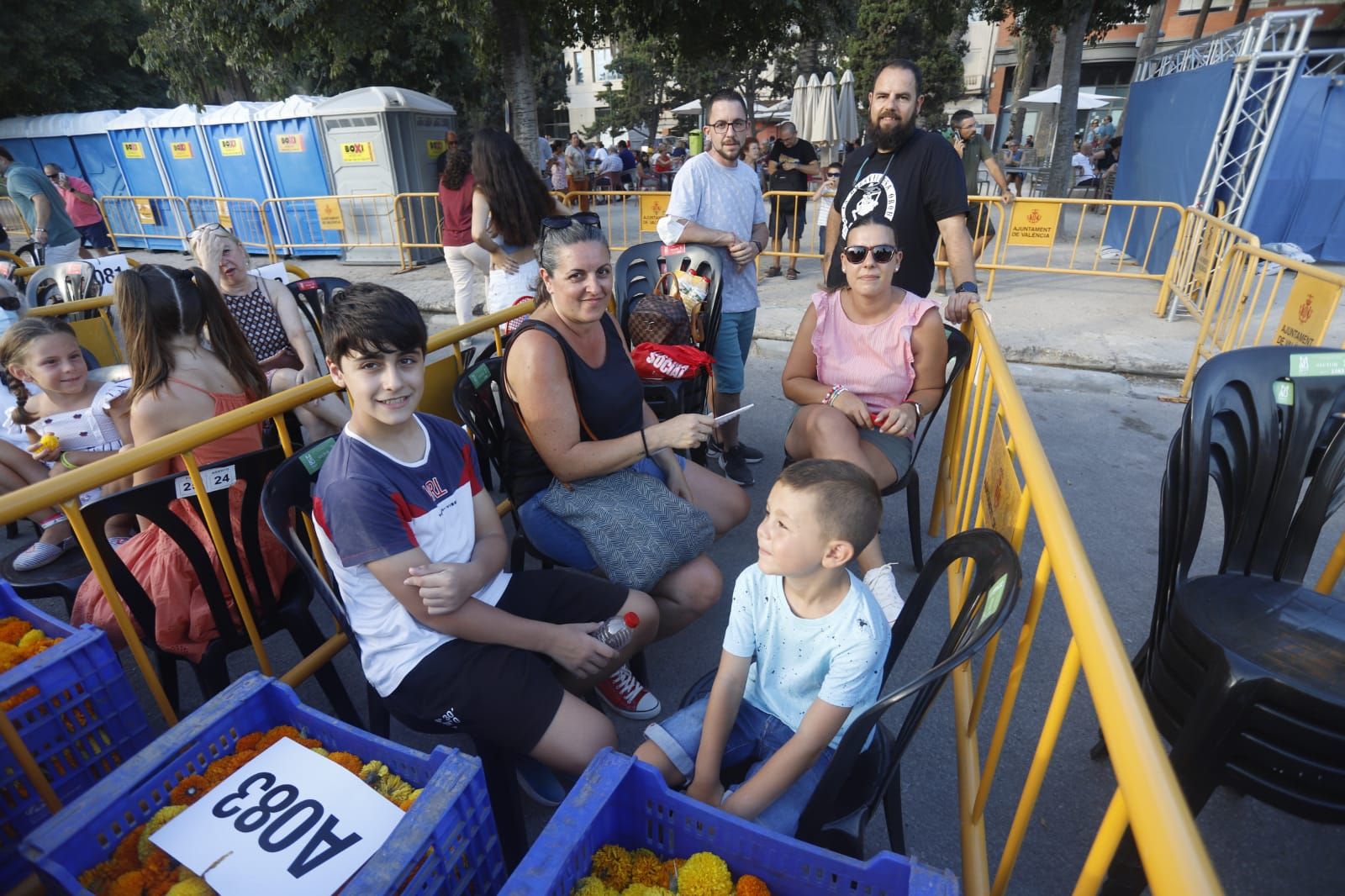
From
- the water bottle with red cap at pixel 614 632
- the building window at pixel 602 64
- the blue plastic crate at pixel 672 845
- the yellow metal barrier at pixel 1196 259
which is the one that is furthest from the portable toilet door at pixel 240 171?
the building window at pixel 602 64

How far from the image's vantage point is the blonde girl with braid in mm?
2893

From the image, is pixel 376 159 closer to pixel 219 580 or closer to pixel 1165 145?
pixel 219 580

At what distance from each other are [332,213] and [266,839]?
12.4 m

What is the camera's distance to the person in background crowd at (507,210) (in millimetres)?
4016

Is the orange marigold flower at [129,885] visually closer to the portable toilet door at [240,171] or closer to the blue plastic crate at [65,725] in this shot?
the blue plastic crate at [65,725]

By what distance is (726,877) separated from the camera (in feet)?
4.11

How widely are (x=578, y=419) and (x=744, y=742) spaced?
4.12ft

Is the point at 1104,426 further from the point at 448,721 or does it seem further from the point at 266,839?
the point at 266,839

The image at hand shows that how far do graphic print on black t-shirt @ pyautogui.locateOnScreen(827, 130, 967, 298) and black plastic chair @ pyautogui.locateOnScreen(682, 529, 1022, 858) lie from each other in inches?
88.0

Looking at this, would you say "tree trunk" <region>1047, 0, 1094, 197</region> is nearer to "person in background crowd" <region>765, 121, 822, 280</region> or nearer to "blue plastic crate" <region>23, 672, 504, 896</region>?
"person in background crowd" <region>765, 121, 822, 280</region>

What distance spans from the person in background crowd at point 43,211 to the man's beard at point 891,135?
28.7 ft

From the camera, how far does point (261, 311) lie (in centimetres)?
385

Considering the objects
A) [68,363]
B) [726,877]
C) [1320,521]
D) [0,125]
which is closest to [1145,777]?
[726,877]

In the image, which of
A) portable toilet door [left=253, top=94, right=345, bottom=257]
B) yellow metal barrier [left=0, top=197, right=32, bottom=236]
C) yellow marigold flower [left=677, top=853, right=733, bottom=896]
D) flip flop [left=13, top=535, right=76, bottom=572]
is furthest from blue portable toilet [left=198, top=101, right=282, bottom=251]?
yellow marigold flower [left=677, top=853, right=733, bottom=896]
